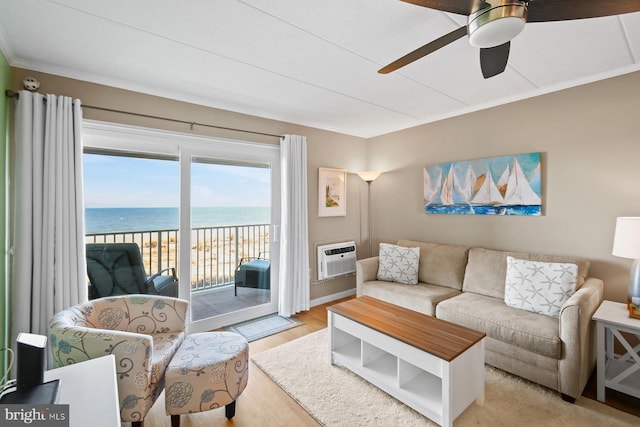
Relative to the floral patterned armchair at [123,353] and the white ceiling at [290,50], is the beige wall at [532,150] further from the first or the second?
the floral patterned armchair at [123,353]

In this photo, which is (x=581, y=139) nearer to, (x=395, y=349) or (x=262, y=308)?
(x=395, y=349)

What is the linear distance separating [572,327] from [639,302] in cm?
54

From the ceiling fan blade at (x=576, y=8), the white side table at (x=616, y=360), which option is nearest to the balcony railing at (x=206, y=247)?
the ceiling fan blade at (x=576, y=8)

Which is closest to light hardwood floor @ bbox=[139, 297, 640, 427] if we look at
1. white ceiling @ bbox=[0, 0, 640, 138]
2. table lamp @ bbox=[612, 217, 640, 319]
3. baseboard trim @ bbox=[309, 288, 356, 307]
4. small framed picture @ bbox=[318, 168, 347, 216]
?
table lamp @ bbox=[612, 217, 640, 319]

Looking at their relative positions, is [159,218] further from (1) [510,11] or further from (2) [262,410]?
(1) [510,11]

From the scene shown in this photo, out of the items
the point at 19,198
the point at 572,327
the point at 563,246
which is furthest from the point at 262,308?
the point at 563,246

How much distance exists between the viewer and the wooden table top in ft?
5.75

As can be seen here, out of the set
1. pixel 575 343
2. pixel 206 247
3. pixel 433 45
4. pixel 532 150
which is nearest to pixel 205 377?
pixel 206 247

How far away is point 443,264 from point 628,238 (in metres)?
1.52

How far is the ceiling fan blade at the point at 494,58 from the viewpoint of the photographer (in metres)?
1.54

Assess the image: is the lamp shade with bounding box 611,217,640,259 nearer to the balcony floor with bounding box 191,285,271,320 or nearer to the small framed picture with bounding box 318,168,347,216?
the small framed picture with bounding box 318,168,347,216

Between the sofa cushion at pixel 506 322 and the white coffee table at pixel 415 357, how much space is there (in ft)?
1.44

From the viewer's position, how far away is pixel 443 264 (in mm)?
3229

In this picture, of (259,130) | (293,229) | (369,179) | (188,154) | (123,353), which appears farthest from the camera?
(369,179)
